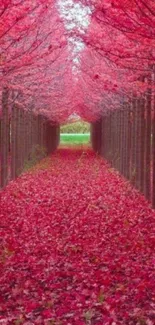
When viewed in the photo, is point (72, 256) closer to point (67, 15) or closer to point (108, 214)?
point (108, 214)

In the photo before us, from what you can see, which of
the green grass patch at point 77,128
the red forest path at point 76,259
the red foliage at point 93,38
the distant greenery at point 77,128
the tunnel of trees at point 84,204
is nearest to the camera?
the red forest path at point 76,259

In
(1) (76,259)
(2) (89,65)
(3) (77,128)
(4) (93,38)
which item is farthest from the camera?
(3) (77,128)

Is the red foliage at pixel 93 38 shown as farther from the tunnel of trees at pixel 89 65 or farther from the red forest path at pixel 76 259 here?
the red forest path at pixel 76 259

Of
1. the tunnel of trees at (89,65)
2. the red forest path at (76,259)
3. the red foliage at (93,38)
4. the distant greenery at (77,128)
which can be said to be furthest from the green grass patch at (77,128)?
the red forest path at (76,259)

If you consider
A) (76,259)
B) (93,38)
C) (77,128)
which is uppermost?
(93,38)

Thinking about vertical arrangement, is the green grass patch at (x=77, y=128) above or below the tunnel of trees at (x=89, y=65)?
below

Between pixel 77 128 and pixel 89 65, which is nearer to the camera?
pixel 89 65

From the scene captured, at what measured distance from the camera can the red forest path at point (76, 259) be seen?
8.01m

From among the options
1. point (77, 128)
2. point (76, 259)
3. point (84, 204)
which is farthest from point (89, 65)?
point (77, 128)

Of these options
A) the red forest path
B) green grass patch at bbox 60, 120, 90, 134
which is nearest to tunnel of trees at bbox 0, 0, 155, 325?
the red forest path

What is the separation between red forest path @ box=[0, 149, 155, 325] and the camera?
315 inches

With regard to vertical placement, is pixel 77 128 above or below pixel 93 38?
below

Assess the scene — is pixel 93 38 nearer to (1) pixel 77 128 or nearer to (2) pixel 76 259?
(2) pixel 76 259

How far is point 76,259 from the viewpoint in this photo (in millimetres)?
11328
